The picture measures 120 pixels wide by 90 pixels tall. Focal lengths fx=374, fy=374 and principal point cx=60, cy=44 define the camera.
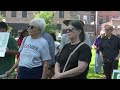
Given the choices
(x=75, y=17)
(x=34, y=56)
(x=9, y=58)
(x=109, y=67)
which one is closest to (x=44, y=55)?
(x=34, y=56)

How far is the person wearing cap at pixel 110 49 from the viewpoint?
7.55 meters

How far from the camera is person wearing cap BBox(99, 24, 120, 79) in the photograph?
7.55 m

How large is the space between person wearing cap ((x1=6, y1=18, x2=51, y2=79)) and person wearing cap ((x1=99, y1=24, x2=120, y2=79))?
3.04 m

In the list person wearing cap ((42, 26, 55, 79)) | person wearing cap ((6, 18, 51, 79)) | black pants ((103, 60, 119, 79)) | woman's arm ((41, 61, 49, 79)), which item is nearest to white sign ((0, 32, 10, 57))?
person wearing cap ((6, 18, 51, 79))

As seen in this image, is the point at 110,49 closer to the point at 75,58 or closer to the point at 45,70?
the point at 45,70

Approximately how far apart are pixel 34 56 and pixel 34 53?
0.12 ft

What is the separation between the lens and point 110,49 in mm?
7602

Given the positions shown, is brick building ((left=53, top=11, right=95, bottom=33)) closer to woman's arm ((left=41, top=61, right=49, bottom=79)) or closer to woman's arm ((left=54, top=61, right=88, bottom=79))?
woman's arm ((left=41, top=61, right=49, bottom=79))

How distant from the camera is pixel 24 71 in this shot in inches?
185
